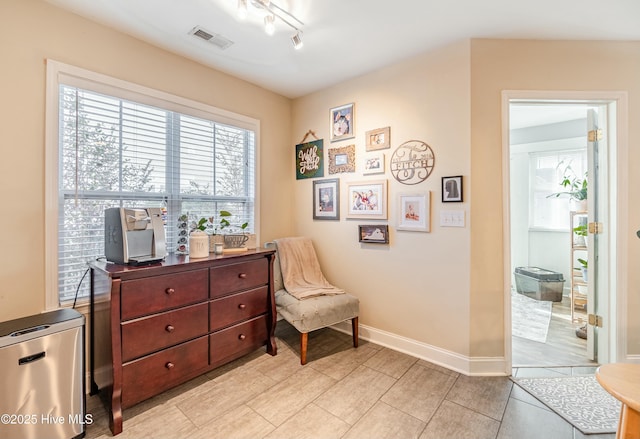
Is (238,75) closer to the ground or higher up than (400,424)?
higher up

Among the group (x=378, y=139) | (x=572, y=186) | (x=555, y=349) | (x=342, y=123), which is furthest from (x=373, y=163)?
(x=572, y=186)

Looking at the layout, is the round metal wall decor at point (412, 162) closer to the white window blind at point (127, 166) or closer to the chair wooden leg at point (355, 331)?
the chair wooden leg at point (355, 331)

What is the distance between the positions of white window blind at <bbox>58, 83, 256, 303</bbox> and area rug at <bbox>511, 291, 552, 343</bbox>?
10.9 feet

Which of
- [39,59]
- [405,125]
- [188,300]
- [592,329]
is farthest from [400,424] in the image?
[39,59]

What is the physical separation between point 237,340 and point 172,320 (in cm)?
59

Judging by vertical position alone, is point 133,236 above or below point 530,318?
above

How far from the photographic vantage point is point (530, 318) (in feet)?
Result: 11.4

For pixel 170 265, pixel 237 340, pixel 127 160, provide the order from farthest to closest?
pixel 237 340
pixel 127 160
pixel 170 265

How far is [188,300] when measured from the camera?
2.03m

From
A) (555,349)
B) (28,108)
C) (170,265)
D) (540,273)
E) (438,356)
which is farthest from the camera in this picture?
(540,273)

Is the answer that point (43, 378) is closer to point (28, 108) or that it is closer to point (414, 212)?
point (28, 108)

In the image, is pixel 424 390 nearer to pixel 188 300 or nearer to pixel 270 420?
pixel 270 420

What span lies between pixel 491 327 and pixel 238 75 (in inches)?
128

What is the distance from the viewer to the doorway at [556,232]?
241 centimetres
